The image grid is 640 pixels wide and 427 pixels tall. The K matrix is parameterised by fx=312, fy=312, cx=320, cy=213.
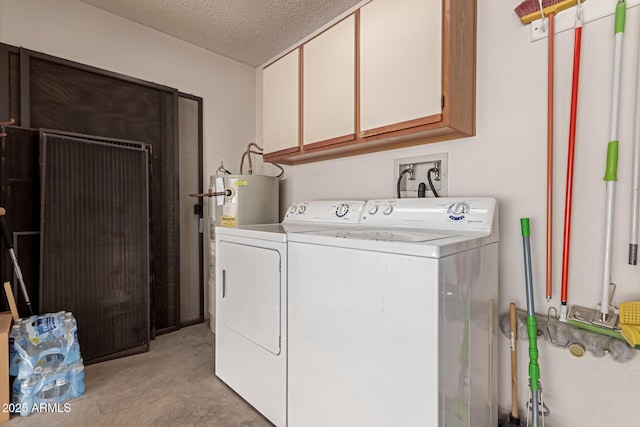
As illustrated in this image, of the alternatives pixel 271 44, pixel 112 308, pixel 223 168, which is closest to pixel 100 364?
pixel 112 308

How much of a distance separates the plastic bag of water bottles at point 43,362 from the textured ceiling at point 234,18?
225 cm

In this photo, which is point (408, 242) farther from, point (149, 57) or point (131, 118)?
point (149, 57)

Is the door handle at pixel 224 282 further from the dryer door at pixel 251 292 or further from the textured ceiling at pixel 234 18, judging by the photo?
the textured ceiling at pixel 234 18

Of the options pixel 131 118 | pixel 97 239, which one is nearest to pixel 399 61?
pixel 131 118

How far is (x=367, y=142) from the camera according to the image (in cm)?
185

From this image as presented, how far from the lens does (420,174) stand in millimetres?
1895

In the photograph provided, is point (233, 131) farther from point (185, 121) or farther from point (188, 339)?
point (188, 339)

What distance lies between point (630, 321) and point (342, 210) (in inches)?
54.0

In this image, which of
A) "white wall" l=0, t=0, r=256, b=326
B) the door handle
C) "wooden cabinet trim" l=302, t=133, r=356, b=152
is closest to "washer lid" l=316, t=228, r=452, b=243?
"wooden cabinet trim" l=302, t=133, r=356, b=152

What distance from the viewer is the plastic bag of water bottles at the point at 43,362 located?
5.58ft

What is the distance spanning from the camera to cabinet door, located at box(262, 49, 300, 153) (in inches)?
89.5

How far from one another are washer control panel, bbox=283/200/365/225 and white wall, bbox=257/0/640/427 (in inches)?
22.4

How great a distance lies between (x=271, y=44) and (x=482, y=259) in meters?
2.61

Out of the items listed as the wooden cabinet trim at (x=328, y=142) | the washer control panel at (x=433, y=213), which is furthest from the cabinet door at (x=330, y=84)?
the washer control panel at (x=433, y=213)
